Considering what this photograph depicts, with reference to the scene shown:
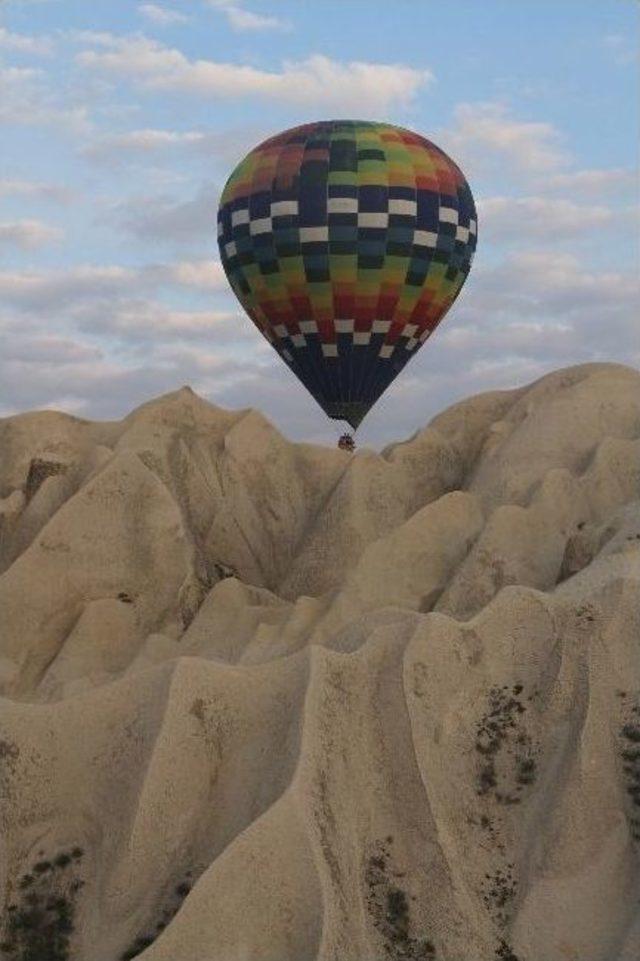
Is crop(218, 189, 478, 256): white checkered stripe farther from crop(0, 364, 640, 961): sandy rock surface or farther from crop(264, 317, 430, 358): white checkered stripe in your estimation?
crop(0, 364, 640, 961): sandy rock surface

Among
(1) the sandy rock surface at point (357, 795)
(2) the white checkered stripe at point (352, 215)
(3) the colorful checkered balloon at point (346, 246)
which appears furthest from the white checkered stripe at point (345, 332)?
(1) the sandy rock surface at point (357, 795)

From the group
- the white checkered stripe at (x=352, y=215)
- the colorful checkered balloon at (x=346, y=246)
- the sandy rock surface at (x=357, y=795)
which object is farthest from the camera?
the colorful checkered balloon at (x=346, y=246)

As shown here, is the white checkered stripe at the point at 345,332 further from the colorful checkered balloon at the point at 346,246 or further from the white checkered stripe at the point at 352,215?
the white checkered stripe at the point at 352,215

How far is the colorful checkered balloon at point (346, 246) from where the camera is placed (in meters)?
47.4

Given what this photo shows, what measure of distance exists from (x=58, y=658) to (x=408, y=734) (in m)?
15.7

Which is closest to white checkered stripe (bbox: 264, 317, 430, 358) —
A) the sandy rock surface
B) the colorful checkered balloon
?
the colorful checkered balloon

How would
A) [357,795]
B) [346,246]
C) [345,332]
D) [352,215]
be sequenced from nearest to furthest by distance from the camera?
[357,795] → [352,215] → [346,246] → [345,332]

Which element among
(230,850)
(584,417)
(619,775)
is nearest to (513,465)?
(584,417)

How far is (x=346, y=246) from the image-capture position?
47.5m

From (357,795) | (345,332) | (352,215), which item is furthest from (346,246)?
(357,795)

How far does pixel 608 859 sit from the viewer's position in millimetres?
26141

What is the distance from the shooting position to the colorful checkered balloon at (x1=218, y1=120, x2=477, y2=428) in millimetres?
47438

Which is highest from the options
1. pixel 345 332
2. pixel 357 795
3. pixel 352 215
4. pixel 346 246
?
pixel 352 215

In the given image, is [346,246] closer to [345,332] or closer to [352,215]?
[352,215]
